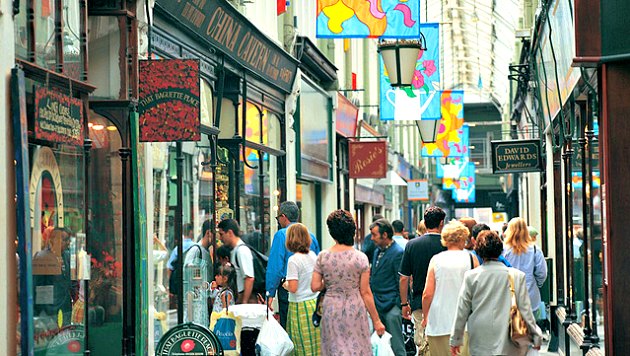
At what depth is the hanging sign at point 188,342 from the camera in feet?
28.6

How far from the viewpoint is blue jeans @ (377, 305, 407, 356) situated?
497 inches

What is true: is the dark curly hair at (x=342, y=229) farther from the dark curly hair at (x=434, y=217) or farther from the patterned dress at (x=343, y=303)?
the dark curly hair at (x=434, y=217)

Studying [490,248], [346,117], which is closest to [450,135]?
[346,117]

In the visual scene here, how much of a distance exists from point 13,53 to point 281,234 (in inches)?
211

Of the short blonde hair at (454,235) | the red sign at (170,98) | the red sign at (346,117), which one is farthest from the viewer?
the red sign at (346,117)

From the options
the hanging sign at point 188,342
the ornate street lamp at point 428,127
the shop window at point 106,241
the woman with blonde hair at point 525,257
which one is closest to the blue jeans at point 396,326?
the woman with blonde hair at point 525,257

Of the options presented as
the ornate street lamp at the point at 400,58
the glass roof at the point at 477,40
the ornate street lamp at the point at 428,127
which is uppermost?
the glass roof at the point at 477,40

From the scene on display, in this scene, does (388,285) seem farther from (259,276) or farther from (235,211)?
(235,211)

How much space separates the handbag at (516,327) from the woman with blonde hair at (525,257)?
4.93 m

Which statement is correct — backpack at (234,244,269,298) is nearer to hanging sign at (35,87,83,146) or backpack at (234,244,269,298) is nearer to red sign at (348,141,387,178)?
hanging sign at (35,87,83,146)

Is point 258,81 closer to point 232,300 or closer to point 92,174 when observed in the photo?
point 232,300

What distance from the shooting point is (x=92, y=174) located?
9.37 metres

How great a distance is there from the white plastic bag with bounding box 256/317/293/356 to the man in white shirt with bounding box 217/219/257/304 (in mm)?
1571

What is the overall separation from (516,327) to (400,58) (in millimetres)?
6521
